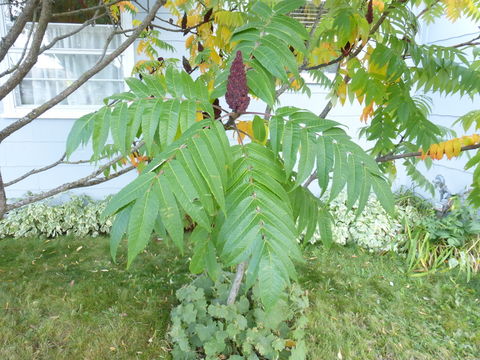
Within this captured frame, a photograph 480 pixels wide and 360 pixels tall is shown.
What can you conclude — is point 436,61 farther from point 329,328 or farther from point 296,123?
point 329,328

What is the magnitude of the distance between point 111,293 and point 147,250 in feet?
3.12

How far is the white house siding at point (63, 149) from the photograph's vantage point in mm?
4516

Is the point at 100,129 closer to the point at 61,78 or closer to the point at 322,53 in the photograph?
the point at 322,53

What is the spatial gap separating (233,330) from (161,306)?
1023mm

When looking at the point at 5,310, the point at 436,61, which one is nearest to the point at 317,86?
the point at 436,61

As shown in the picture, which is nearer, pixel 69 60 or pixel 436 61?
pixel 436 61

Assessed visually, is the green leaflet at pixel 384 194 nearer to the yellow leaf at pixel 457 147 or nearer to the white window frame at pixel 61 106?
the yellow leaf at pixel 457 147

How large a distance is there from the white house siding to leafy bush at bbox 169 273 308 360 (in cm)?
297

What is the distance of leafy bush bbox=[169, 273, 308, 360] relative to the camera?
2201 millimetres

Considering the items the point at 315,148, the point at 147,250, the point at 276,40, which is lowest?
the point at 147,250

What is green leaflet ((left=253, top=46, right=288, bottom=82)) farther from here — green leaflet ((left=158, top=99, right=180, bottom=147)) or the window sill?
the window sill

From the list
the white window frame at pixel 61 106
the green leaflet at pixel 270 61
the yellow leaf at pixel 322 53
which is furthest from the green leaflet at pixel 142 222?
the white window frame at pixel 61 106

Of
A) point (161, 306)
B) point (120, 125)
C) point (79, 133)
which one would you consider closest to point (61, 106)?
point (161, 306)

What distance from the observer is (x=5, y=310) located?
288 cm
